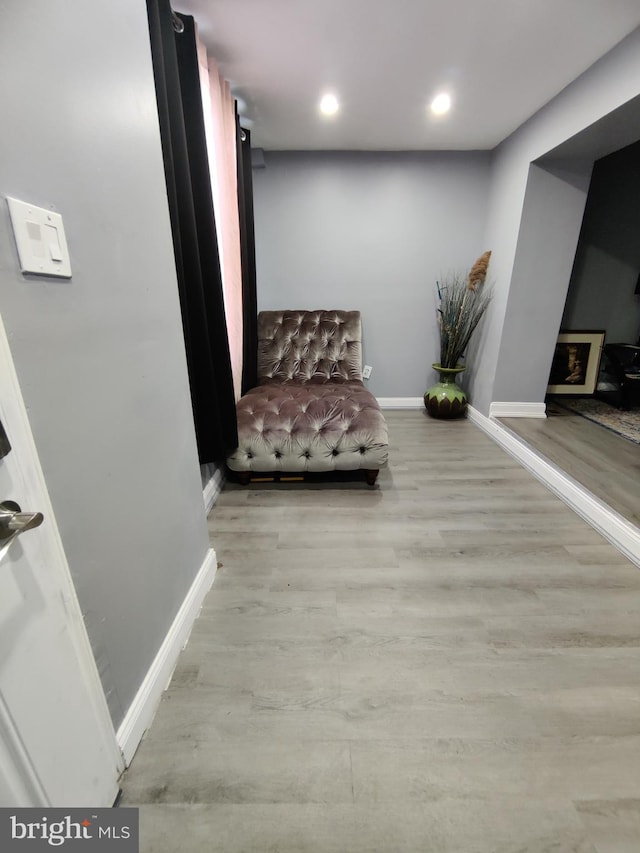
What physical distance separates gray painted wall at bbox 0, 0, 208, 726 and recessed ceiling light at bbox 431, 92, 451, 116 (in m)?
1.82

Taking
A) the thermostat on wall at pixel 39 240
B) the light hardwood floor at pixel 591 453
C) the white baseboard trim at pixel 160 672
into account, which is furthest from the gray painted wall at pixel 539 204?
the white baseboard trim at pixel 160 672

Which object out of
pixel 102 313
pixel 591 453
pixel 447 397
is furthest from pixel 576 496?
pixel 102 313

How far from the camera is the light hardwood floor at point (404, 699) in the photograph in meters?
0.78

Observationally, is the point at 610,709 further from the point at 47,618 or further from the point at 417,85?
the point at 417,85

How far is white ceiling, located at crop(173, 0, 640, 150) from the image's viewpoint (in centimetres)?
143

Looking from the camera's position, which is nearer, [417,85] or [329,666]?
[329,666]

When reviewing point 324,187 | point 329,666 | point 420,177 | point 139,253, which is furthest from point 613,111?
point 329,666

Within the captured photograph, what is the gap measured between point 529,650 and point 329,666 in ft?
2.14

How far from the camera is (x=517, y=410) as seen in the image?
288 centimetres

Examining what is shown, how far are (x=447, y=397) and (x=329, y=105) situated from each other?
7.24 feet

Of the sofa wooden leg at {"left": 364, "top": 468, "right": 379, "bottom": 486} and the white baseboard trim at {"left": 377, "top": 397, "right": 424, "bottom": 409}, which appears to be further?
the white baseboard trim at {"left": 377, "top": 397, "right": 424, "bottom": 409}

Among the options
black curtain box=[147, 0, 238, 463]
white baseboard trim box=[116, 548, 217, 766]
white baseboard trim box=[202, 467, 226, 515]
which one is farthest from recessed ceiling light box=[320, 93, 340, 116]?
white baseboard trim box=[116, 548, 217, 766]

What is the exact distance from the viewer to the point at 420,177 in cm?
292

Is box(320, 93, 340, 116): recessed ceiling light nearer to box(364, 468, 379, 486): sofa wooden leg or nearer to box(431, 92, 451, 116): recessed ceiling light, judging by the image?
box(431, 92, 451, 116): recessed ceiling light
